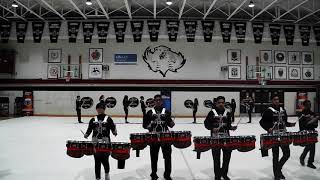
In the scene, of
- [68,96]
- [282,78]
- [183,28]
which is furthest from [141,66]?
[282,78]

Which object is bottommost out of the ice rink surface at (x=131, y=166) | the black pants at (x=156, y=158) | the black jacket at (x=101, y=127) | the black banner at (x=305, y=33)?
the ice rink surface at (x=131, y=166)

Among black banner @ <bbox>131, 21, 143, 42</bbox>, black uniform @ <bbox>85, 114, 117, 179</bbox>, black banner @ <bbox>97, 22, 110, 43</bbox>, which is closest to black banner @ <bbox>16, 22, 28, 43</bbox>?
black banner @ <bbox>97, 22, 110, 43</bbox>

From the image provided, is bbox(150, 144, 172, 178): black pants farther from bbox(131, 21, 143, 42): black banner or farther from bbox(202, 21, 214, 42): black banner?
bbox(202, 21, 214, 42): black banner

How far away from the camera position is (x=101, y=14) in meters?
22.1

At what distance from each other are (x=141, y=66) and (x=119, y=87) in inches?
93.0

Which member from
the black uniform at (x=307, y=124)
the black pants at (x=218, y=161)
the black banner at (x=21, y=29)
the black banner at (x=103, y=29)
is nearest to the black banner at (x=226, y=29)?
the black banner at (x=103, y=29)

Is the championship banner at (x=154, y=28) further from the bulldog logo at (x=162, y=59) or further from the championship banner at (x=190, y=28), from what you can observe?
the championship banner at (x=190, y=28)

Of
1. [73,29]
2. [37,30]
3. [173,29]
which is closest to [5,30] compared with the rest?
[37,30]

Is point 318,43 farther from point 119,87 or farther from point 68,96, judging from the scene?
point 68,96

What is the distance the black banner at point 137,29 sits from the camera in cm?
2212

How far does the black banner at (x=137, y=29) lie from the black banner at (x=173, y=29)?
2.09 metres

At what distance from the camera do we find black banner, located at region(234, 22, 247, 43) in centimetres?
2231

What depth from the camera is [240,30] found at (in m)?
22.3

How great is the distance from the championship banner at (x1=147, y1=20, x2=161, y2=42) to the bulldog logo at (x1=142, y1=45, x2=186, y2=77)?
3.31 ft
